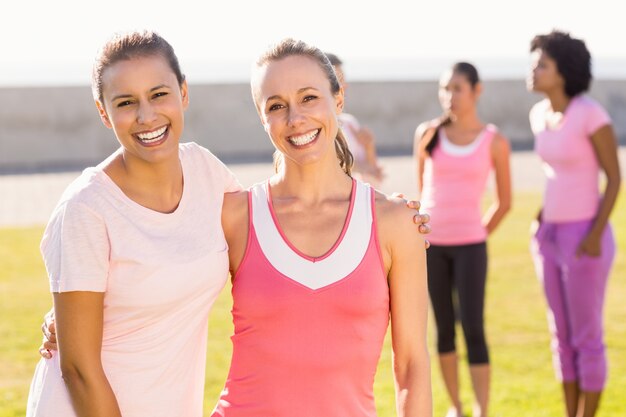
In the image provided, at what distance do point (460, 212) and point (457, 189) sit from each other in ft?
0.60

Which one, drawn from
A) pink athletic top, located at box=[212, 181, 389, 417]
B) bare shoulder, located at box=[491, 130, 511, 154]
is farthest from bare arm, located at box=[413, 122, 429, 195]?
pink athletic top, located at box=[212, 181, 389, 417]

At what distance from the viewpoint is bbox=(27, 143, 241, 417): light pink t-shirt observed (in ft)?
9.78

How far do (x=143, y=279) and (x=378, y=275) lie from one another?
0.72 metres

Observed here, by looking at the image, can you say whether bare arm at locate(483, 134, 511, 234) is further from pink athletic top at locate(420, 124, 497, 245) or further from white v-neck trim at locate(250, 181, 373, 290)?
white v-neck trim at locate(250, 181, 373, 290)

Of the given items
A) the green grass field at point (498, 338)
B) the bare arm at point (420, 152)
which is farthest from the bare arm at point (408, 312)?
the bare arm at point (420, 152)

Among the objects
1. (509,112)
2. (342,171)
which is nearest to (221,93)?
(509,112)

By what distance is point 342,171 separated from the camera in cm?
348

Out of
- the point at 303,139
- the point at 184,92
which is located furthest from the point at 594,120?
the point at 184,92

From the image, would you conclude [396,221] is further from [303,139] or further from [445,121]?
[445,121]

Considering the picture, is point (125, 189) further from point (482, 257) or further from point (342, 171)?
point (482, 257)

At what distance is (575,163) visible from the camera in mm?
6395

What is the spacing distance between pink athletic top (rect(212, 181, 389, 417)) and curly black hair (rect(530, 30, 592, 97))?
11.9ft

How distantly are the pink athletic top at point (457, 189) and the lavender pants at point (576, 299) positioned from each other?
0.52 meters

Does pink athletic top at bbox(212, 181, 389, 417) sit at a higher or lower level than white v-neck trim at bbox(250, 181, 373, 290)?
lower
